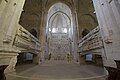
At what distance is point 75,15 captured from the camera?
1426cm

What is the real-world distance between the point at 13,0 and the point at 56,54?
1867 centimetres

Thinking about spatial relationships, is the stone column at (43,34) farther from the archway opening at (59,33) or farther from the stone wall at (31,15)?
the archway opening at (59,33)

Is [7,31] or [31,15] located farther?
[31,15]

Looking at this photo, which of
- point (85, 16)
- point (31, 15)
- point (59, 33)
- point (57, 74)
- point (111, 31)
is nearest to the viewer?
point (111, 31)

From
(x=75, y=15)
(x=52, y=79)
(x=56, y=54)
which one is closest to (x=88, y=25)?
(x=75, y=15)

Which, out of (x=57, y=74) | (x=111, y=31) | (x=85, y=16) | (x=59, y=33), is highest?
(x=59, y=33)

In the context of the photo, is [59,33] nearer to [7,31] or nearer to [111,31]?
[7,31]

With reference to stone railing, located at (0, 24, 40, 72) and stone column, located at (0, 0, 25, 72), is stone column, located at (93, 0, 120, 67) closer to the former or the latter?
stone railing, located at (0, 24, 40, 72)

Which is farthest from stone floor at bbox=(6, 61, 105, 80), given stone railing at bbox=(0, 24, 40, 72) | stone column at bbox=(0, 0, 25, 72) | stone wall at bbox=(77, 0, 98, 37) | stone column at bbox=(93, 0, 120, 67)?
stone wall at bbox=(77, 0, 98, 37)

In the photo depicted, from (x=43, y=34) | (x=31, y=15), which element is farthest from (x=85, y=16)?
(x=31, y=15)

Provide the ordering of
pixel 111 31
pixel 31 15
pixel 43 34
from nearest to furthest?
pixel 111 31 → pixel 43 34 → pixel 31 15

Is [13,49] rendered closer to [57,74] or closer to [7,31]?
[7,31]

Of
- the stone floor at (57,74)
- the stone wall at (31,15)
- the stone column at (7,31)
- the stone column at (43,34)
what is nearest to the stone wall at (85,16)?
the stone column at (43,34)

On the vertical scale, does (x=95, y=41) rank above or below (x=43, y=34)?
below
